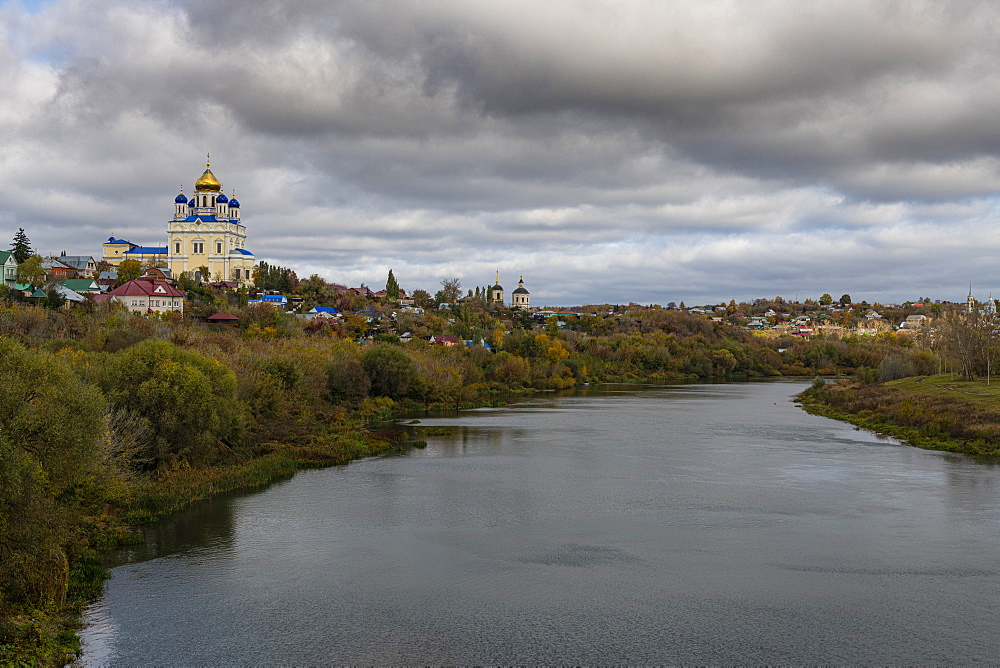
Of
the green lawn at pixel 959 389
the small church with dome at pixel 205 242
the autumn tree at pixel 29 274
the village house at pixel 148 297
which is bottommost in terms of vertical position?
the green lawn at pixel 959 389

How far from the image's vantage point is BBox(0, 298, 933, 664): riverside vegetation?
44.0 feet

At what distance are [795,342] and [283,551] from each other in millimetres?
103982

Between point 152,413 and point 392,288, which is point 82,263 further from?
point 152,413

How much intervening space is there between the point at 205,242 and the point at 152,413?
71.8 meters

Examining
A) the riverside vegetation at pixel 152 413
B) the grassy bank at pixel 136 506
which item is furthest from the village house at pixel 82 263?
the grassy bank at pixel 136 506

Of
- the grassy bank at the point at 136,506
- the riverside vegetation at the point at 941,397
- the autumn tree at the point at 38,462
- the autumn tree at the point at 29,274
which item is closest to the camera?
the grassy bank at the point at 136,506

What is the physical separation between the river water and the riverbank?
4943 mm

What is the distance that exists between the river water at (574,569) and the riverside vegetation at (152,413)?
105cm

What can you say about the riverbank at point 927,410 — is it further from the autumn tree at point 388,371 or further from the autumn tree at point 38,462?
the autumn tree at point 38,462

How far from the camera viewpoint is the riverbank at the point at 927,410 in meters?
33.1

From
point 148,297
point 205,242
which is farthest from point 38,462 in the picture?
point 205,242

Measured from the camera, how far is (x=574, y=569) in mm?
16203

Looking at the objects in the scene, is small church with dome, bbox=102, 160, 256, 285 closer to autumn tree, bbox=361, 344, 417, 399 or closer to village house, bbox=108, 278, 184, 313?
village house, bbox=108, 278, 184, 313

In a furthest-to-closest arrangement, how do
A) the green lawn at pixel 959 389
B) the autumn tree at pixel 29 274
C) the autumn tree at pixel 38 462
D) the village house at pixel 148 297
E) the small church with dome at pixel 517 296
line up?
1. the small church with dome at pixel 517 296
2. the village house at pixel 148 297
3. the autumn tree at pixel 29 274
4. the green lawn at pixel 959 389
5. the autumn tree at pixel 38 462
